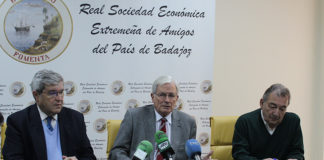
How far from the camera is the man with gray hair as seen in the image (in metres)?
3.38

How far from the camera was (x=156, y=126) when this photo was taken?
135 inches

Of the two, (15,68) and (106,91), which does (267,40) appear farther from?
(15,68)

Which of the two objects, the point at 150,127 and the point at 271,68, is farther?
the point at 271,68

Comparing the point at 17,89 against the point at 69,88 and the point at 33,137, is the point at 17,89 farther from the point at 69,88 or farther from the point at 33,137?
the point at 33,137

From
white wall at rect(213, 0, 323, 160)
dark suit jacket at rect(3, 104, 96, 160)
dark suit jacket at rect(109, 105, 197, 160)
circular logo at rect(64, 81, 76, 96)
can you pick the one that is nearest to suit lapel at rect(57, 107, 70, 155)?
dark suit jacket at rect(3, 104, 96, 160)

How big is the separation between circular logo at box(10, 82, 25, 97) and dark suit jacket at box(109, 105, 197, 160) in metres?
1.46

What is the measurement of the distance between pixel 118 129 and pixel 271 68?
290 centimetres

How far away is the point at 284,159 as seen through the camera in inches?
137

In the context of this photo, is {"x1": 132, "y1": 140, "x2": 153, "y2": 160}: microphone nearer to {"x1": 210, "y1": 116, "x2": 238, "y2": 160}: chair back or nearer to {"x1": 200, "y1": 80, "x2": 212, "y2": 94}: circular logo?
{"x1": 210, "y1": 116, "x2": 238, "y2": 160}: chair back

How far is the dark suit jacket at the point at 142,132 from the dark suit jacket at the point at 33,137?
30cm

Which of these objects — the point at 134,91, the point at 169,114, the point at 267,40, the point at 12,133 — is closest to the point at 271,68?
the point at 267,40

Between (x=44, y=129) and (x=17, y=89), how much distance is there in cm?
137

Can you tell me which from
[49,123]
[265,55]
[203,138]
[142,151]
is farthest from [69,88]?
[265,55]

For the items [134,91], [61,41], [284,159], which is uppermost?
[61,41]
